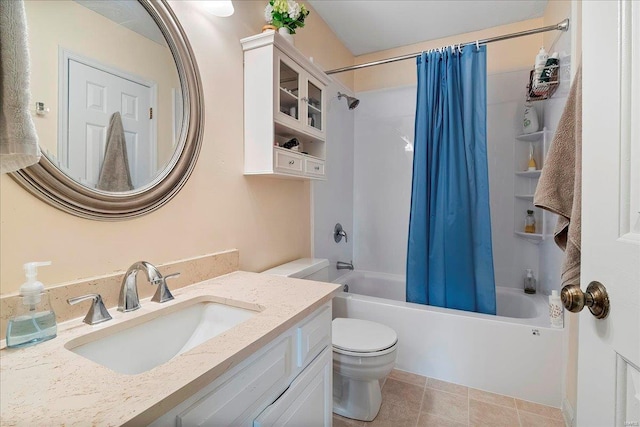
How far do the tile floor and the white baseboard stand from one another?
0.08ft

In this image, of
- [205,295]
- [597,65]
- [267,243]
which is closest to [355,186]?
[267,243]

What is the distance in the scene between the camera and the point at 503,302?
2295mm

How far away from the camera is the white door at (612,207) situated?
1.65ft

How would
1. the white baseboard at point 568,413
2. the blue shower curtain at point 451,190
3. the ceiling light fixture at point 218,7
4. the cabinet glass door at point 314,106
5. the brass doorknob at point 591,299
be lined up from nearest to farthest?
the brass doorknob at point 591,299
the ceiling light fixture at point 218,7
the white baseboard at point 568,413
the cabinet glass door at point 314,106
the blue shower curtain at point 451,190

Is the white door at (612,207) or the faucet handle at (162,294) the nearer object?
the white door at (612,207)

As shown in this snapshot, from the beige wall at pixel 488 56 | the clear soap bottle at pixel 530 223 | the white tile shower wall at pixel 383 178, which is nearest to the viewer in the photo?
the clear soap bottle at pixel 530 223

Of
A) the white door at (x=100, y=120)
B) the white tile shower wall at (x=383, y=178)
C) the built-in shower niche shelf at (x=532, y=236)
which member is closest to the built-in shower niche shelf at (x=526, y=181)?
the built-in shower niche shelf at (x=532, y=236)

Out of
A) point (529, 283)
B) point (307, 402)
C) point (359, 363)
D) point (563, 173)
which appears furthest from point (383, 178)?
point (307, 402)

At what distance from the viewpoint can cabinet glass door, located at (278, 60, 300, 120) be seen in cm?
154

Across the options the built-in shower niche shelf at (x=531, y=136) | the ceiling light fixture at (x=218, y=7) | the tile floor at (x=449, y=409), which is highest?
the ceiling light fixture at (x=218, y=7)

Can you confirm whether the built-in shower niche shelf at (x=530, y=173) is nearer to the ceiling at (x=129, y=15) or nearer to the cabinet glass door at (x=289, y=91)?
the cabinet glass door at (x=289, y=91)

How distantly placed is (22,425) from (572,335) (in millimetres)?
1938

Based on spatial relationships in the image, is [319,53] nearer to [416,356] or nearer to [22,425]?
[416,356]

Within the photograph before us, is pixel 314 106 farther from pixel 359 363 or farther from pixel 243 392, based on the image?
pixel 243 392
